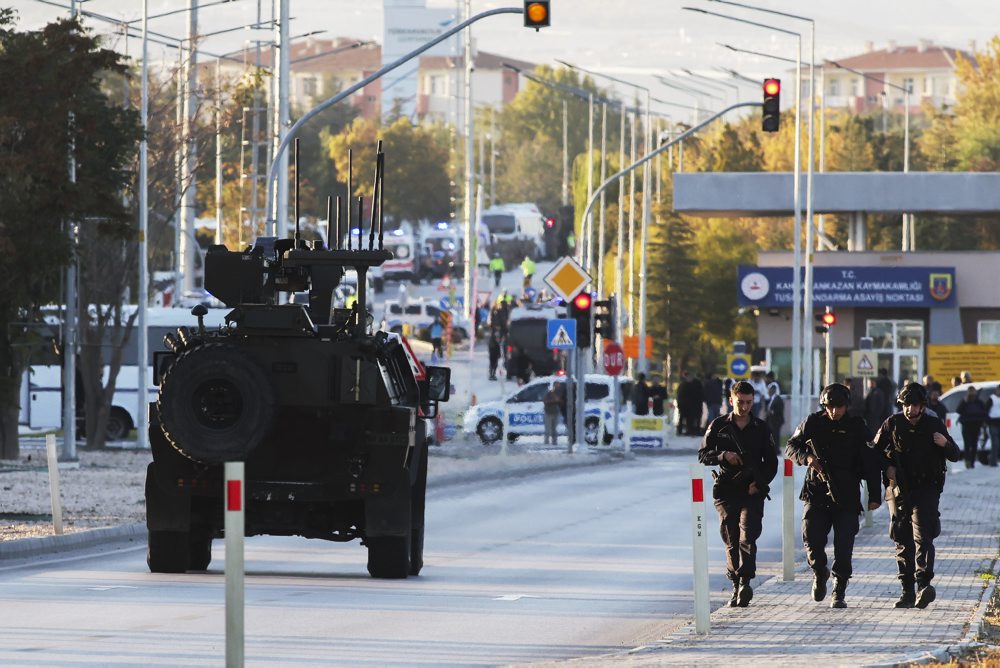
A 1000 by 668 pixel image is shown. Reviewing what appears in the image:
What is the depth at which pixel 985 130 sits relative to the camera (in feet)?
341

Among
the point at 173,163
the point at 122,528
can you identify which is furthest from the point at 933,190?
the point at 122,528

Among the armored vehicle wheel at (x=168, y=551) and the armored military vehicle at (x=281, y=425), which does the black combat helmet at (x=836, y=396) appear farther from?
the armored vehicle wheel at (x=168, y=551)

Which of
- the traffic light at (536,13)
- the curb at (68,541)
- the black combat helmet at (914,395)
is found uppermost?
the traffic light at (536,13)

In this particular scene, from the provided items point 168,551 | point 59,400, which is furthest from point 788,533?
point 59,400

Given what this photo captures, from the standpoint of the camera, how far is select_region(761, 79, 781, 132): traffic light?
39.5 m

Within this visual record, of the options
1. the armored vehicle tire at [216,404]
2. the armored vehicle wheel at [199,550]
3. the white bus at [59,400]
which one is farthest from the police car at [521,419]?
the armored vehicle tire at [216,404]

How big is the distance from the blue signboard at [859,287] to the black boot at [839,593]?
5081 centimetres

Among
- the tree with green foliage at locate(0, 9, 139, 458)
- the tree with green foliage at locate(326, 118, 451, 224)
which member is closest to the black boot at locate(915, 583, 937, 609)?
the tree with green foliage at locate(0, 9, 139, 458)

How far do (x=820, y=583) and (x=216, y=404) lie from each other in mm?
4826

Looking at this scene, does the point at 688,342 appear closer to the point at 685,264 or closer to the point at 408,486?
the point at 685,264

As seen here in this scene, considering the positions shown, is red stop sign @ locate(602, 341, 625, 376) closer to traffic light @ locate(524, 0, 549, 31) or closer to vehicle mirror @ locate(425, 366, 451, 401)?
traffic light @ locate(524, 0, 549, 31)

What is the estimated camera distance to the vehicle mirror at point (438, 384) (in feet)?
61.5

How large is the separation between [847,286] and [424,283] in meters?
65.5

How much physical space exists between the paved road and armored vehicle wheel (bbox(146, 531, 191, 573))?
18 centimetres
